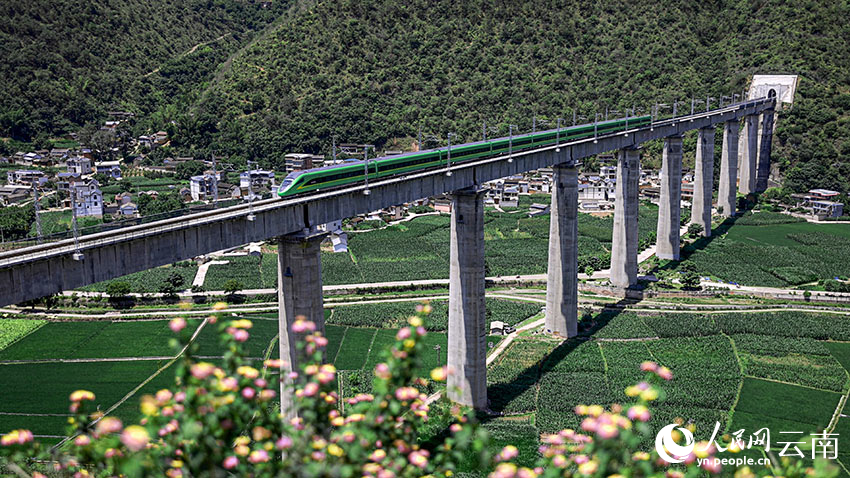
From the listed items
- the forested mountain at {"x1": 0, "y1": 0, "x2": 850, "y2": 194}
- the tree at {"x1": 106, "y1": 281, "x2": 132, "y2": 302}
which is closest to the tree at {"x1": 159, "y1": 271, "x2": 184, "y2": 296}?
the tree at {"x1": 106, "y1": 281, "x2": 132, "y2": 302}

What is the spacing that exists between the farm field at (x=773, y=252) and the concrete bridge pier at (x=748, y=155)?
1465cm

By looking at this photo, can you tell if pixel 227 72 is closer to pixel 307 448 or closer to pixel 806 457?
pixel 806 457

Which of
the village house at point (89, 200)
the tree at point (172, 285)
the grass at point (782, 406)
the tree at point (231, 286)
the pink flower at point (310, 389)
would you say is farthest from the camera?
the village house at point (89, 200)

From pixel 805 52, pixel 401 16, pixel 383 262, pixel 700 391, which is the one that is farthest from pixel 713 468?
pixel 401 16

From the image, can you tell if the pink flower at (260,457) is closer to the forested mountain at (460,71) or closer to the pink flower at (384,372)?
the pink flower at (384,372)

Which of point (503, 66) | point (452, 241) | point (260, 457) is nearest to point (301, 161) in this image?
point (503, 66)

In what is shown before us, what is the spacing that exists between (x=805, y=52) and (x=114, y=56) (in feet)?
491

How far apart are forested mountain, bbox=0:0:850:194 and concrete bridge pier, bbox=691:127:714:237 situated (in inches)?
1336

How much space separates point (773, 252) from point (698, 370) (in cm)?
4284

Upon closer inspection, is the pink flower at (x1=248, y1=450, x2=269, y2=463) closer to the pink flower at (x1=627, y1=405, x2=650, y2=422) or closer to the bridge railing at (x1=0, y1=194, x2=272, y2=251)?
the pink flower at (x1=627, y1=405, x2=650, y2=422)

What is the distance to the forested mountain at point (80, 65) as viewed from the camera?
15925 cm

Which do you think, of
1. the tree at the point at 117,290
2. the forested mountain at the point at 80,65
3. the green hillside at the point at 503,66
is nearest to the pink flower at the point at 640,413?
the tree at the point at 117,290

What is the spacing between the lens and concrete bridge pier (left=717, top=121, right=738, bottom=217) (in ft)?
355

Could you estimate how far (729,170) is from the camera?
109 meters
